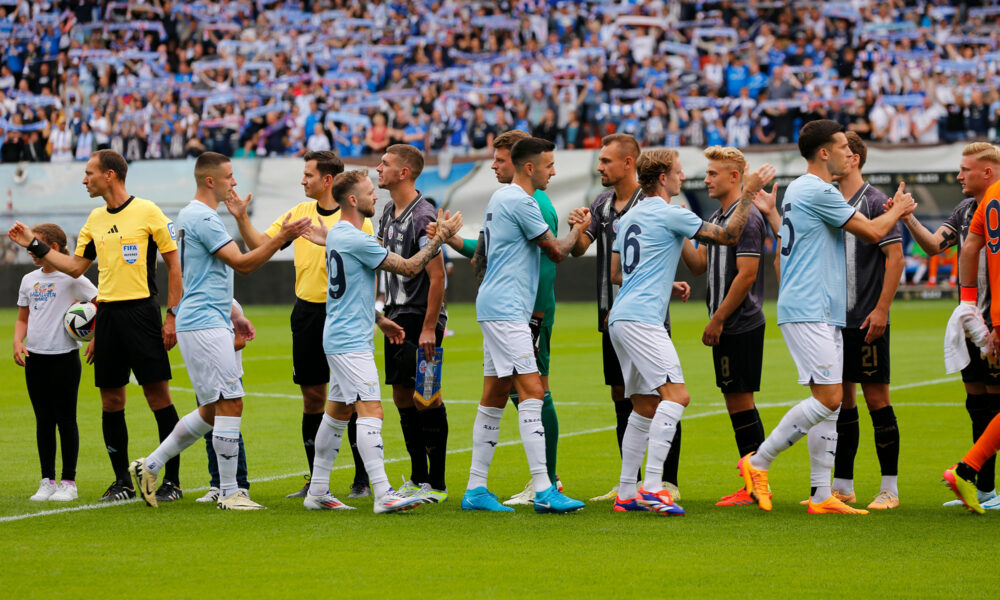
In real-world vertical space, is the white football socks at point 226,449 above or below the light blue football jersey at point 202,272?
below

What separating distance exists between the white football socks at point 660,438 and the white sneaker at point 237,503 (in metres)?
2.42

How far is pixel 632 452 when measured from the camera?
741cm

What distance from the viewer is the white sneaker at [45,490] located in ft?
26.3

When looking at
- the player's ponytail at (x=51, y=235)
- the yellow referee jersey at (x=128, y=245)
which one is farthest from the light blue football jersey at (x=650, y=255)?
the player's ponytail at (x=51, y=235)

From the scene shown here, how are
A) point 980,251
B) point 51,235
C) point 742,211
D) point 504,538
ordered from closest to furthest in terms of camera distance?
1. point 504,538
2. point 742,211
3. point 980,251
4. point 51,235

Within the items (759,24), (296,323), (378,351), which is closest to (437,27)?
(759,24)

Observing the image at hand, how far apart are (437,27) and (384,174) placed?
29.4m

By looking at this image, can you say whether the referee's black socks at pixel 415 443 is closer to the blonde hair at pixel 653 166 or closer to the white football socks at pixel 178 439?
the white football socks at pixel 178 439

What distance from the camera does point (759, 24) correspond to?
3300cm

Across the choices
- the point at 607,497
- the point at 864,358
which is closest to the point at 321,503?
the point at 607,497

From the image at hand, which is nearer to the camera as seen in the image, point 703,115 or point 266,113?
point 703,115

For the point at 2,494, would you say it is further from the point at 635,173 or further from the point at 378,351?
the point at 378,351

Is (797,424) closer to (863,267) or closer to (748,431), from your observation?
(748,431)

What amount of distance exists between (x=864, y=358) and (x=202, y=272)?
4.15m
